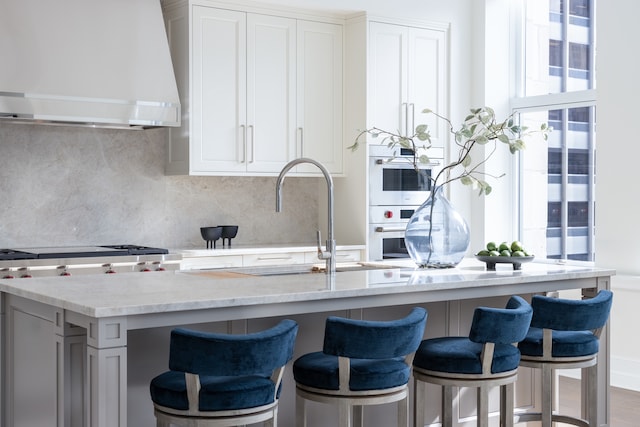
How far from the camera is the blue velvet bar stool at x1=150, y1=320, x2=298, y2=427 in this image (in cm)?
260

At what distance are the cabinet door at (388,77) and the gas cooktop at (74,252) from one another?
Answer: 6.17 ft

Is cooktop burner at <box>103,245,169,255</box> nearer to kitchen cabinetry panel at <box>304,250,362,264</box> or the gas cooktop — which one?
the gas cooktop

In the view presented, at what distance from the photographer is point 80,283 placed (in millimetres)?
3189

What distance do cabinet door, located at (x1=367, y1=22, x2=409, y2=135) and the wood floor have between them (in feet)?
6.85

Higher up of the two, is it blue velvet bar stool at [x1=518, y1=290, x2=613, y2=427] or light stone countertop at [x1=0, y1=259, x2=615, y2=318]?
light stone countertop at [x1=0, y1=259, x2=615, y2=318]

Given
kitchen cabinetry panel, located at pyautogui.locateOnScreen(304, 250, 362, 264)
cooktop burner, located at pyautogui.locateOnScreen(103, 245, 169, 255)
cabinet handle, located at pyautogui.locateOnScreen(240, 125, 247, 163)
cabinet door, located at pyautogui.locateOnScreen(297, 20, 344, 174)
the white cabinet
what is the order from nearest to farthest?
cooktop burner, located at pyautogui.locateOnScreen(103, 245, 169, 255), cabinet handle, located at pyautogui.locateOnScreen(240, 125, 247, 163), kitchen cabinetry panel, located at pyautogui.locateOnScreen(304, 250, 362, 264), cabinet door, located at pyautogui.locateOnScreen(297, 20, 344, 174), the white cabinet

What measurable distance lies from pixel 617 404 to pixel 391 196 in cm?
210

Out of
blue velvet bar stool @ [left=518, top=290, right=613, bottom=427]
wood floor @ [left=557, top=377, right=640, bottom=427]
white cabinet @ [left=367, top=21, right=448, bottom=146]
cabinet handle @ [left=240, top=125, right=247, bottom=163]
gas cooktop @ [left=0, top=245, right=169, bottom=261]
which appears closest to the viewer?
blue velvet bar stool @ [left=518, top=290, right=613, bottom=427]

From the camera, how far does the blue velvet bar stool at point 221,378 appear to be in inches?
102

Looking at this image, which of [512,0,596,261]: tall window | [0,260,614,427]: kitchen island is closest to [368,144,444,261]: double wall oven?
[512,0,596,261]: tall window

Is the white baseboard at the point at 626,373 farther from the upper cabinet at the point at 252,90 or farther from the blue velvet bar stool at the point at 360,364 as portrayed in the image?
the blue velvet bar stool at the point at 360,364

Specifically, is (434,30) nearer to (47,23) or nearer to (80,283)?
(47,23)

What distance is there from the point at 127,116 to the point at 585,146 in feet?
10.7

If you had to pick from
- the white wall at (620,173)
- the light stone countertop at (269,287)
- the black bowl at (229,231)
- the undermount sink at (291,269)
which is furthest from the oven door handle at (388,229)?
the light stone countertop at (269,287)
